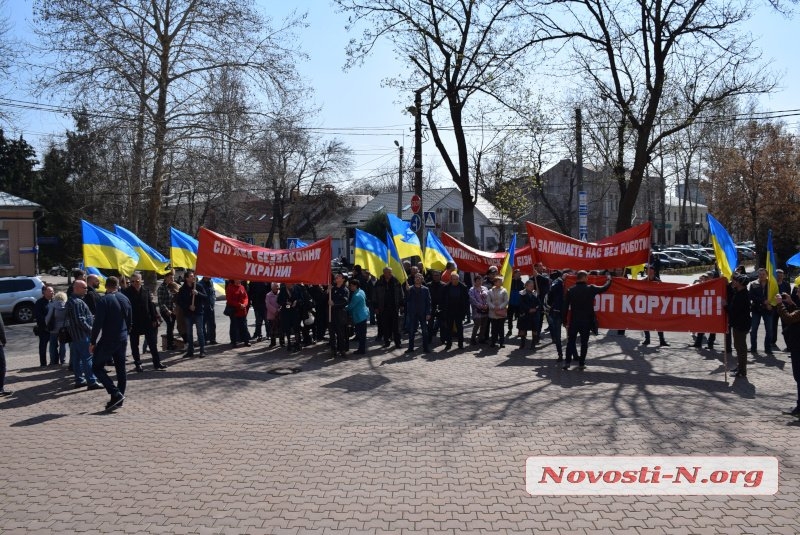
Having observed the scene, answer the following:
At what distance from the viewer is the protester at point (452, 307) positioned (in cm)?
1466

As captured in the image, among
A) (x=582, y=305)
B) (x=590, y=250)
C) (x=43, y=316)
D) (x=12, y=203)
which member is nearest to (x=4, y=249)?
(x=12, y=203)

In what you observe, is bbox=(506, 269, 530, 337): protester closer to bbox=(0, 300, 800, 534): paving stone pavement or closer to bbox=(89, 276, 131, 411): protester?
bbox=(0, 300, 800, 534): paving stone pavement

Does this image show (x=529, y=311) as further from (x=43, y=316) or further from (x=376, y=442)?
(x=43, y=316)

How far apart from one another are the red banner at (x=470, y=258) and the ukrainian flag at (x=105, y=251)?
7711mm

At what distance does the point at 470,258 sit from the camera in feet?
59.5

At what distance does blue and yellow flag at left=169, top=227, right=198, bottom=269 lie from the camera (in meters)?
15.6

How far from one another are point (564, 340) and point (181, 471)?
10870 mm

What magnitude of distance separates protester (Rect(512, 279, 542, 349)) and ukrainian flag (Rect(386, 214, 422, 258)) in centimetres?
307

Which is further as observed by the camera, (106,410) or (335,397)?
(335,397)

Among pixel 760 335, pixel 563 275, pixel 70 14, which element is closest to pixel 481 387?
pixel 563 275

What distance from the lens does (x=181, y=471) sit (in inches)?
273

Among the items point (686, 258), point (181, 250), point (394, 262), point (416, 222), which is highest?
point (416, 222)

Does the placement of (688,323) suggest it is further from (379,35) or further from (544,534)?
(379,35)

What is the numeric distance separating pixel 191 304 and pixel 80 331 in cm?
303
